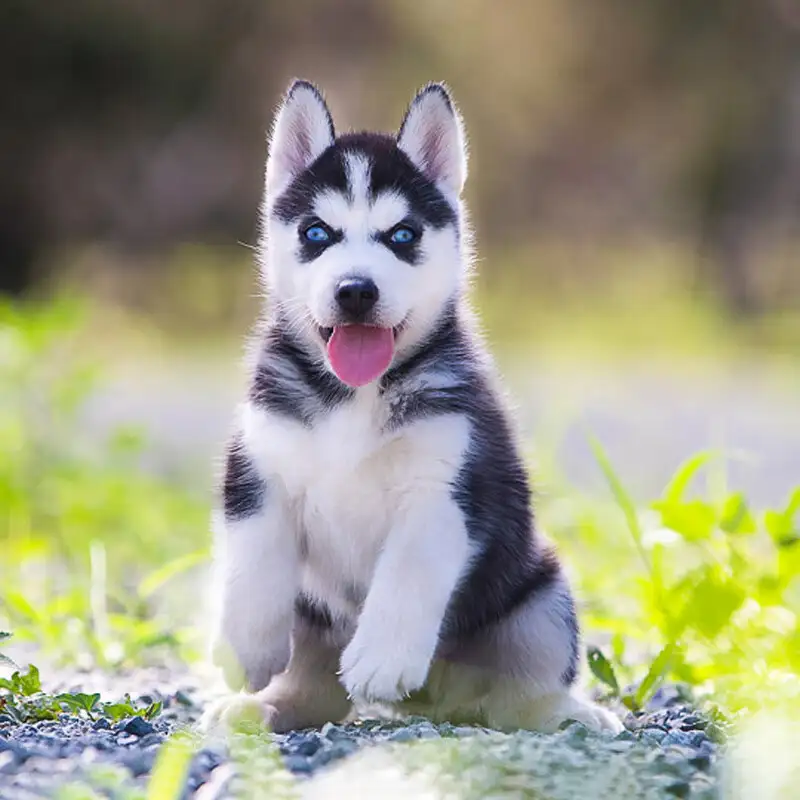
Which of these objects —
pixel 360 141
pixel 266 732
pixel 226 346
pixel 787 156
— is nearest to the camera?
pixel 266 732

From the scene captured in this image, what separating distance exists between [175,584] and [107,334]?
8667 millimetres

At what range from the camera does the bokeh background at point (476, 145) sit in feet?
50.1

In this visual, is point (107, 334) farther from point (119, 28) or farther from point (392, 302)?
point (392, 302)

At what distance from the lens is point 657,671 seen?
375 cm

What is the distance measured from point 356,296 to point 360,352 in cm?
15

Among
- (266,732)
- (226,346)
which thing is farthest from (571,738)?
(226,346)

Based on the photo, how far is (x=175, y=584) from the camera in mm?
5805

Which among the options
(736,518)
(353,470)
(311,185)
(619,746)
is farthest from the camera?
(736,518)

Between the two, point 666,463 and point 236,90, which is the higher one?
point 236,90

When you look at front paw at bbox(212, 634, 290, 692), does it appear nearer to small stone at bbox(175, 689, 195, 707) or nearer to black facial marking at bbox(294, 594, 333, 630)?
black facial marking at bbox(294, 594, 333, 630)

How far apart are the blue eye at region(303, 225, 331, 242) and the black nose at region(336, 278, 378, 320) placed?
0.83 ft

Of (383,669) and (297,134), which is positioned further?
(297,134)

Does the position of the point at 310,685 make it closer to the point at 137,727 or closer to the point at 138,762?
the point at 137,727

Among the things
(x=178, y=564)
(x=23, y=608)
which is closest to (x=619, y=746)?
(x=178, y=564)
